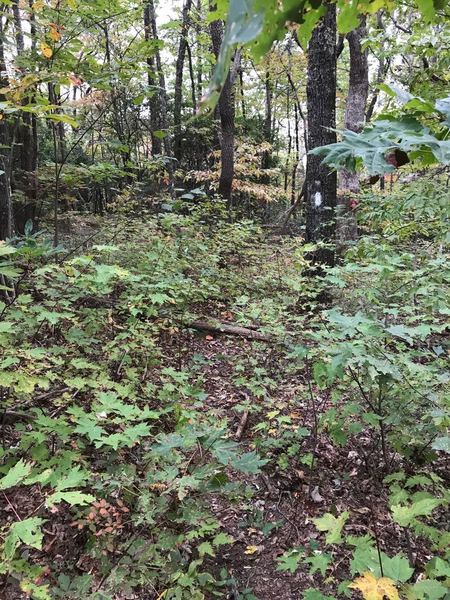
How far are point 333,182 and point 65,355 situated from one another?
161 inches

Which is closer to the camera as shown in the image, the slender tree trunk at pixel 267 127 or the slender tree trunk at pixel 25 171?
the slender tree trunk at pixel 25 171

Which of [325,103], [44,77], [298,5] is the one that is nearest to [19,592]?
[298,5]

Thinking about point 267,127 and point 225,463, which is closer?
point 225,463

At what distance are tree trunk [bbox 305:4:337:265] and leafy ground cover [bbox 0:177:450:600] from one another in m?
1.29

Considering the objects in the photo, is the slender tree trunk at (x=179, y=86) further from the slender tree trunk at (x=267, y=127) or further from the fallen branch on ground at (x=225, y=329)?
the fallen branch on ground at (x=225, y=329)

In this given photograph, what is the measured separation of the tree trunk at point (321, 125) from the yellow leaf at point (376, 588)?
443 cm

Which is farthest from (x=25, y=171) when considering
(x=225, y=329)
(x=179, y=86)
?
(x=179, y=86)

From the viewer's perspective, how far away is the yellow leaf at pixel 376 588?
138cm

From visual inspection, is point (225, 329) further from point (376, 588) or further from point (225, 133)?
point (225, 133)

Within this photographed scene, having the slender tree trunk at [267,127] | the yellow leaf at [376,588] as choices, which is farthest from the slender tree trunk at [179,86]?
the yellow leaf at [376,588]

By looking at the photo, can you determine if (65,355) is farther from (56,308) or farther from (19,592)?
(19,592)

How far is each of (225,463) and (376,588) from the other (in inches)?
31.9

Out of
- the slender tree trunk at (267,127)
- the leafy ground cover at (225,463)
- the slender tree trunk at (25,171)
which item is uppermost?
the slender tree trunk at (267,127)

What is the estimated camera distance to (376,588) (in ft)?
4.59
